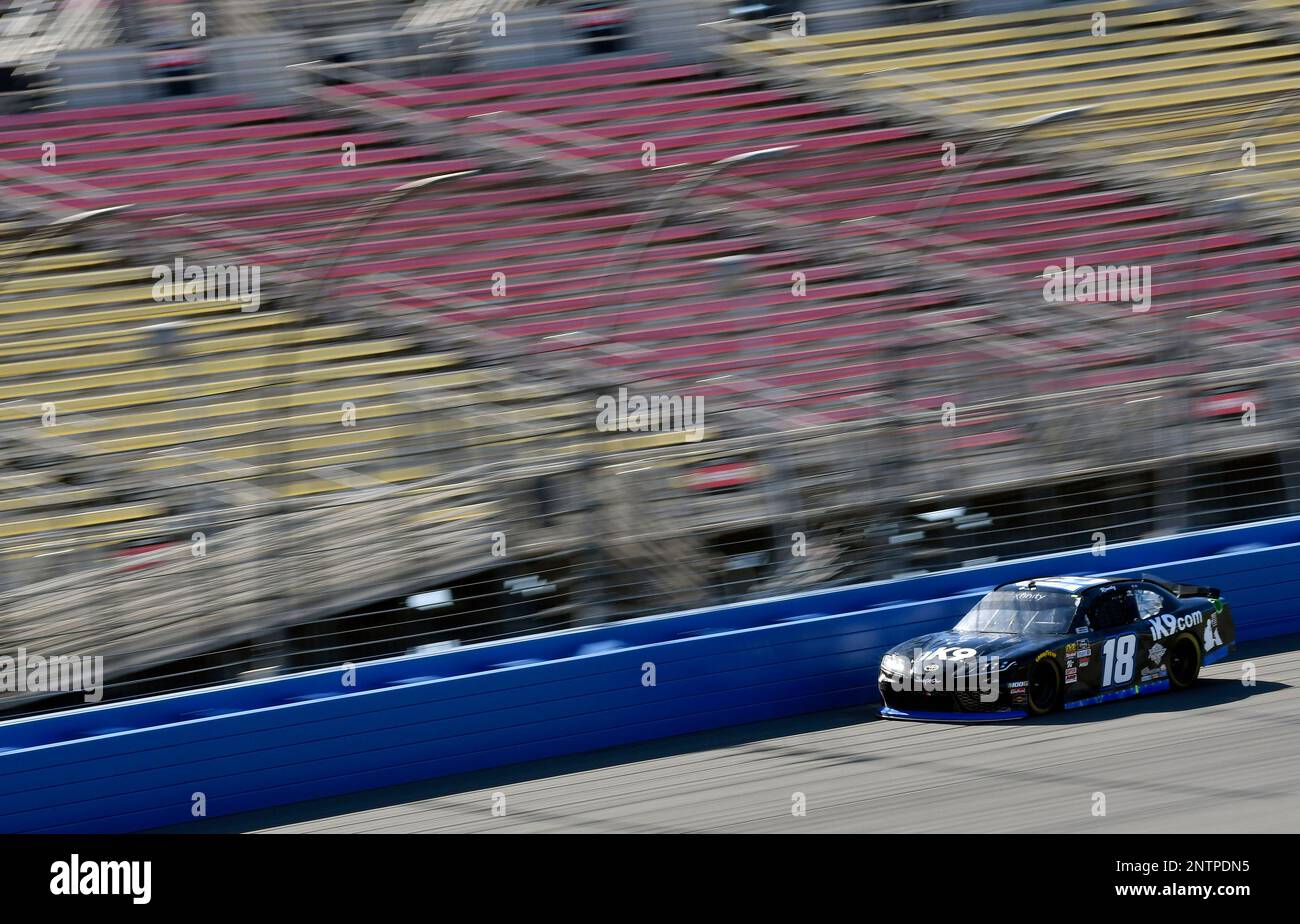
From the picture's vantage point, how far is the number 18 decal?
32.6 ft

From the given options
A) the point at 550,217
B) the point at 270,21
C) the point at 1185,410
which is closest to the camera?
the point at 1185,410

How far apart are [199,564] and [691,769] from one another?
323 cm

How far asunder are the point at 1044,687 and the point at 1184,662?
48.0 inches

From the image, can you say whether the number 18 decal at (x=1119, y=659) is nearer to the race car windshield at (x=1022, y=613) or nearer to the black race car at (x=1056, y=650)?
the black race car at (x=1056, y=650)

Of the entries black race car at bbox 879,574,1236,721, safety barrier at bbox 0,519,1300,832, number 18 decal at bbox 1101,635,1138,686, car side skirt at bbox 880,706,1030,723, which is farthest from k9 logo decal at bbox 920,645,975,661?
safety barrier at bbox 0,519,1300,832

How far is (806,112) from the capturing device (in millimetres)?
16688

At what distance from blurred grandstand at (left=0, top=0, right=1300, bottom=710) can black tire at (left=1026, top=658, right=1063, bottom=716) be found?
212 cm

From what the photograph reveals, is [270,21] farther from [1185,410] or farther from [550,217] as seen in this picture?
[1185,410]

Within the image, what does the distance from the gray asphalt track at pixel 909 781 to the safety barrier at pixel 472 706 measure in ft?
0.58

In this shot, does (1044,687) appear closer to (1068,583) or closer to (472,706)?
(1068,583)

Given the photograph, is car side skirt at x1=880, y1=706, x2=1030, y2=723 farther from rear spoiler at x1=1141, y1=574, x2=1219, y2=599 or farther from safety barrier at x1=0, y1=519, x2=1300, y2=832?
rear spoiler at x1=1141, y1=574, x2=1219, y2=599

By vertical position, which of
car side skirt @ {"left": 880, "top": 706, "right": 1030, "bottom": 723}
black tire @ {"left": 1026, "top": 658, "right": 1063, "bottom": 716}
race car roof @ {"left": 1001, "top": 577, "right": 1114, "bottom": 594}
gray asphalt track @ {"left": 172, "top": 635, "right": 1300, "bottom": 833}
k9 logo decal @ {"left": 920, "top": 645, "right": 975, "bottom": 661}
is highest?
race car roof @ {"left": 1001, "top": 577, "right": 1114, "bottom": 594}

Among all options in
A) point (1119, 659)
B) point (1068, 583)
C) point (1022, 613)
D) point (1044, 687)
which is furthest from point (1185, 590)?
point (1044, 687)

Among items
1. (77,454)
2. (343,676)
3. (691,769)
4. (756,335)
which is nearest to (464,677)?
(343,676)
